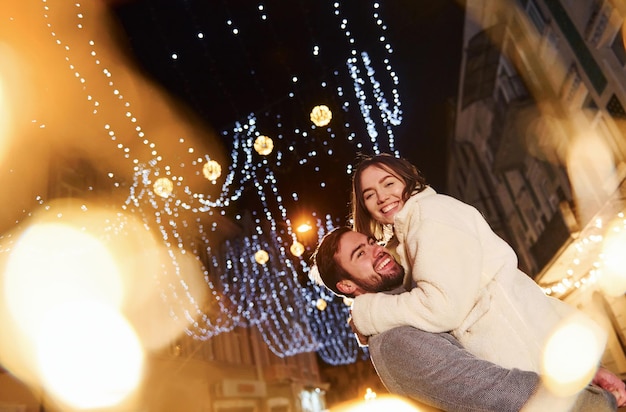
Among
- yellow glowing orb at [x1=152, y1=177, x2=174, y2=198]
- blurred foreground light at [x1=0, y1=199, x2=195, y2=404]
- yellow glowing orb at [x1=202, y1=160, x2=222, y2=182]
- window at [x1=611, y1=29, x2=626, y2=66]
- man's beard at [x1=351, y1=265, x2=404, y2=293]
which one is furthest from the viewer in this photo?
window at [x1=611, y1=29, x2=626, y2=66]

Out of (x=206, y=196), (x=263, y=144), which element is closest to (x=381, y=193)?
(x=263, y=144)

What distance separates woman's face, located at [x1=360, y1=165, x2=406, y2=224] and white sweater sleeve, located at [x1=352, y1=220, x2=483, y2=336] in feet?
1.43

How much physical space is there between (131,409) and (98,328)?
2591mm

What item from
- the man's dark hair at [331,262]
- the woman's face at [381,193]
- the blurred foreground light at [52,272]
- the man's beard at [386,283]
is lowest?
the man's beard at [386,283]

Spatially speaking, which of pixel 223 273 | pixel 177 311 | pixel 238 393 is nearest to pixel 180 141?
pixel 177 311

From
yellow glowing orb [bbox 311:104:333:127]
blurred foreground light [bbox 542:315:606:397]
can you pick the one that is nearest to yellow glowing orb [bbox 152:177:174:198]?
yellow glowing orb [bbox 311:104:333:127]

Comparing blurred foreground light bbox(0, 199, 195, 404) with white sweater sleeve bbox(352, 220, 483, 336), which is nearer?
white sweater sleeve bbox(352, 220, 483, 336)

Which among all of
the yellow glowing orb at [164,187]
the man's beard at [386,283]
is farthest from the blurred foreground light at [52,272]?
the man's beard at [386,283]

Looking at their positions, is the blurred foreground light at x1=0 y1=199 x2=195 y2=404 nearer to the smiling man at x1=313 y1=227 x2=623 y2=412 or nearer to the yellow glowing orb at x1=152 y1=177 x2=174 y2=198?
the yellow glowing orb at x1=152 y1=177 x2=174 y2=198

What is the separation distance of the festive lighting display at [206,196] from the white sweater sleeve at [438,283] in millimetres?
2339

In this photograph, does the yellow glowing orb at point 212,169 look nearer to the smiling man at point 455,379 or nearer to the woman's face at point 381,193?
the woman's face at point 381,193

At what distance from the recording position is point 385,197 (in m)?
2.44

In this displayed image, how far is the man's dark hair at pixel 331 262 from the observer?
2.39 m

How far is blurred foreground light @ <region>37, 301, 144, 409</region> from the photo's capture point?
1148 centimetres
